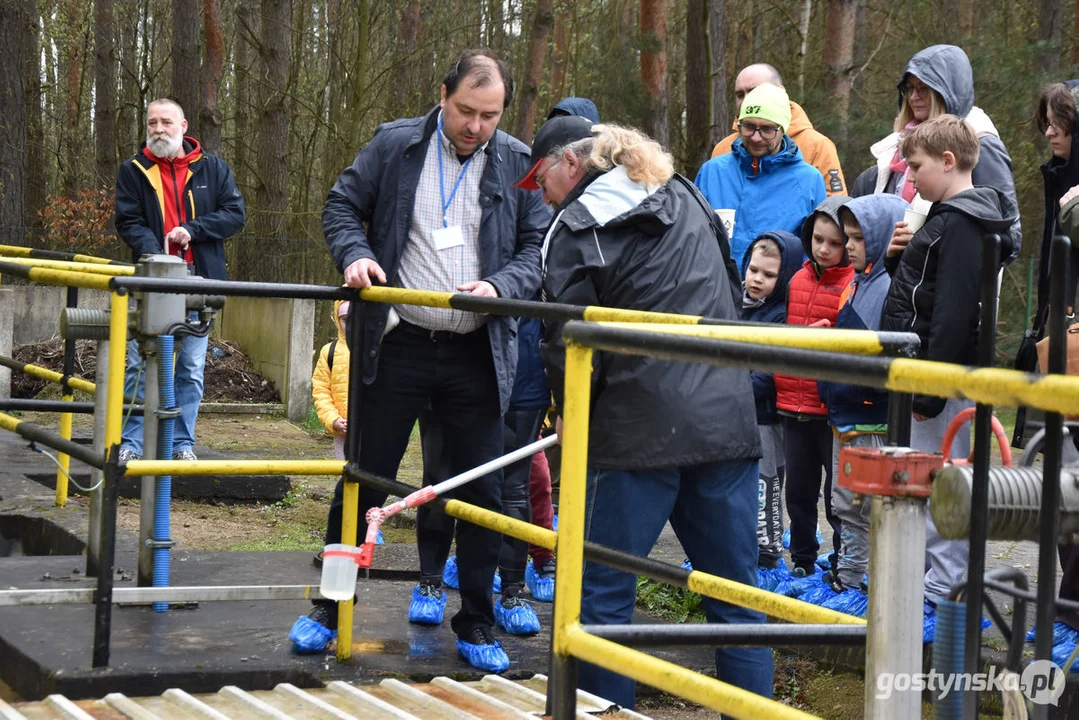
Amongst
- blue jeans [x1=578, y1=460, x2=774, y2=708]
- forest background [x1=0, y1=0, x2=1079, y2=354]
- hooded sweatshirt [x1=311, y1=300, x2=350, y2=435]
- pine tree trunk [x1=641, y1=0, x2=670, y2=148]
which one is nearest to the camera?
blue jeans [x1=578, y1=460, x2=774, y2=708]

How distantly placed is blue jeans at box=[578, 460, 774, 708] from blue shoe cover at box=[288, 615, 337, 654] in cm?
90

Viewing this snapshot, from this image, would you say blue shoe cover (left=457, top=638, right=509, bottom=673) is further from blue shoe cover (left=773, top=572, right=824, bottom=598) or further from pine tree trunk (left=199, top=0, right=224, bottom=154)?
pine tree trunk (left=199, top=0, right=224, bottom=154)

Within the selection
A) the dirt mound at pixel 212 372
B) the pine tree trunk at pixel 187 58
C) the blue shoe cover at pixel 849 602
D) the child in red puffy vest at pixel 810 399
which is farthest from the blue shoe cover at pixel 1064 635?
the pine tree trunk at pixel 187 58

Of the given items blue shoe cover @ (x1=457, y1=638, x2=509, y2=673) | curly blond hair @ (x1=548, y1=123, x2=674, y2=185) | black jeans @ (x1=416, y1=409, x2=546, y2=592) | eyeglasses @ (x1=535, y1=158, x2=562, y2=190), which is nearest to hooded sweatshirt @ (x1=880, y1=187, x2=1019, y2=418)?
curly blond hair @ (x1=548, y1=123, x2=674, y2=185)

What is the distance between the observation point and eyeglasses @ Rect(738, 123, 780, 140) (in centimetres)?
540

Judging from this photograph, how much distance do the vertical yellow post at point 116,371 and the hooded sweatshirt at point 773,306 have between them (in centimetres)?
235

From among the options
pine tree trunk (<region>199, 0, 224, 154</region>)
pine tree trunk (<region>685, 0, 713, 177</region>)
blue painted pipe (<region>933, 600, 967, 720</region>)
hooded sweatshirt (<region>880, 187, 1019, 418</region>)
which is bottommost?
blue painted pipe (<region>933, 600, 967, 720</region>)

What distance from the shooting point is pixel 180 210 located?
6980 mm

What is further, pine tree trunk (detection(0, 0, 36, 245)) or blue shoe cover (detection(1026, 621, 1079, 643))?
pine tree trunk (detection(0, 0, 36, 245))

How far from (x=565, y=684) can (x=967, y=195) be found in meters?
2.54

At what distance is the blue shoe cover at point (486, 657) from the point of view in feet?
12.9

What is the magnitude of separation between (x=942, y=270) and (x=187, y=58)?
12.1 metres

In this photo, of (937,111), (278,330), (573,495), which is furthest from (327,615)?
→ (278,330)

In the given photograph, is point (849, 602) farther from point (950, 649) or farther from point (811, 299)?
point (950, 649)
